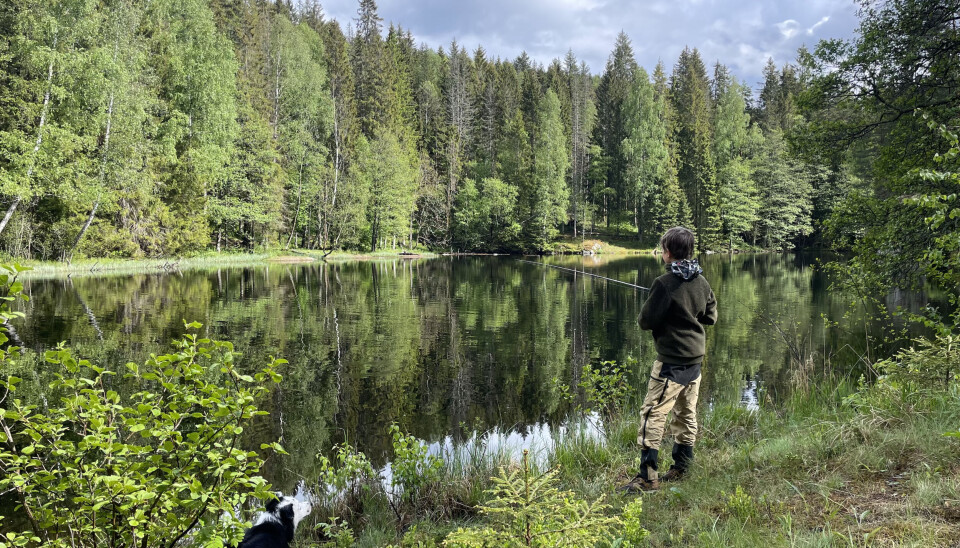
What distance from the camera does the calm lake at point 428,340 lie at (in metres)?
7.71

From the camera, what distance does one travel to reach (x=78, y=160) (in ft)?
79.2

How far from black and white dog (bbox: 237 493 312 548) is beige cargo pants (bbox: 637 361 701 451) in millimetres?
2532

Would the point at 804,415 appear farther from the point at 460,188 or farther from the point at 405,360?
the point at 460,188

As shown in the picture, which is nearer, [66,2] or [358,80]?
[66,2]

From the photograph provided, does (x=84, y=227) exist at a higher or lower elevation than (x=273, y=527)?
higher

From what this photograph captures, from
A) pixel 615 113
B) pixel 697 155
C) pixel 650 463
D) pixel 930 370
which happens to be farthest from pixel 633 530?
pixel 615 113

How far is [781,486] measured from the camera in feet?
10.6

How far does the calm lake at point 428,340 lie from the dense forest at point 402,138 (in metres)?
3.68

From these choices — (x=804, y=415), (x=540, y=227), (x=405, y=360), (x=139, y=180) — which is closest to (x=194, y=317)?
(x=405, y=360)

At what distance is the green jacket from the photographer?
3893 millimetres

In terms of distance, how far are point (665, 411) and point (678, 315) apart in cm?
72

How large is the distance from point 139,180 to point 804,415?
1220 inches

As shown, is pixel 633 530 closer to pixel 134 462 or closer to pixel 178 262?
pixel 134 462

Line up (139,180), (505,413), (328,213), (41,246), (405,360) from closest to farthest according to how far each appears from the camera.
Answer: (505,413), (405,360), (41,246), (139,180), (328,213)
